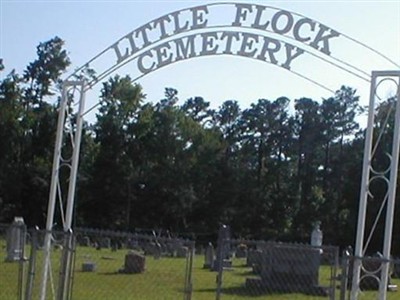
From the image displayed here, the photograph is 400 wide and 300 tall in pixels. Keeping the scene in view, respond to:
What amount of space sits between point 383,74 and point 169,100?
62330mm

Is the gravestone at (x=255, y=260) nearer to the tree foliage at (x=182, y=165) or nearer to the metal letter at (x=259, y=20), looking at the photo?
the metal letter at (x=259, y=20)

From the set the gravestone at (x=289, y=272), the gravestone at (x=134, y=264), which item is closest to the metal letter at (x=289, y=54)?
the gravestone at (x=289, y=272)

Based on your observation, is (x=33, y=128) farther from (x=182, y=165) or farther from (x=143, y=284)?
(x=143, y=284)

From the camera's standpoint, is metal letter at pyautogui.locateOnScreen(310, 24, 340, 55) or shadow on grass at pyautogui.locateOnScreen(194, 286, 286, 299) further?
shadow on grass at pyautogui.locateOnScreen(194, 286, 286, 299)

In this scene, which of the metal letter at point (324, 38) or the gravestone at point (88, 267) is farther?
the gravestone at point (88, 267)

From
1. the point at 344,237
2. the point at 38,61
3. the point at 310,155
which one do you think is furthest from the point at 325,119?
the point at 38,61

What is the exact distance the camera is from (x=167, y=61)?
1313 cm

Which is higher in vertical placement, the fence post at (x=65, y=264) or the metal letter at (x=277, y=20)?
the metal letter at (x=277, y=20)

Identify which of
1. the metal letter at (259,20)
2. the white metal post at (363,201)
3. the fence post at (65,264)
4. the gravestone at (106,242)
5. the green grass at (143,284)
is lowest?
the gravestone at (106,242)

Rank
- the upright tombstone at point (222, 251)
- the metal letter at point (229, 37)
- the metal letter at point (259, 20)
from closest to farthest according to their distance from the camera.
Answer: the upright tombstone at point (222, 251) < the metal letter at point (259, 20) < the metal letter at point (229, 37)

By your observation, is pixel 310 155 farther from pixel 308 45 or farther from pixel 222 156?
pixel 308 45

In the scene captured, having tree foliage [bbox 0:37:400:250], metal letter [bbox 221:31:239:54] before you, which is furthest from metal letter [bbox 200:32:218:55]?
tree foliage [bbox 0:37:400:250]

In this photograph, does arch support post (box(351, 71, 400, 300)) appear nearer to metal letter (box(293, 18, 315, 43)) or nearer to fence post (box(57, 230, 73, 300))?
metal letter (box(293, 18, 315, 43))

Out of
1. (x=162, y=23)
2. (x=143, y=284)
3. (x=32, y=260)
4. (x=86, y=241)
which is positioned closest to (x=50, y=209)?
(x=32, y=260)
